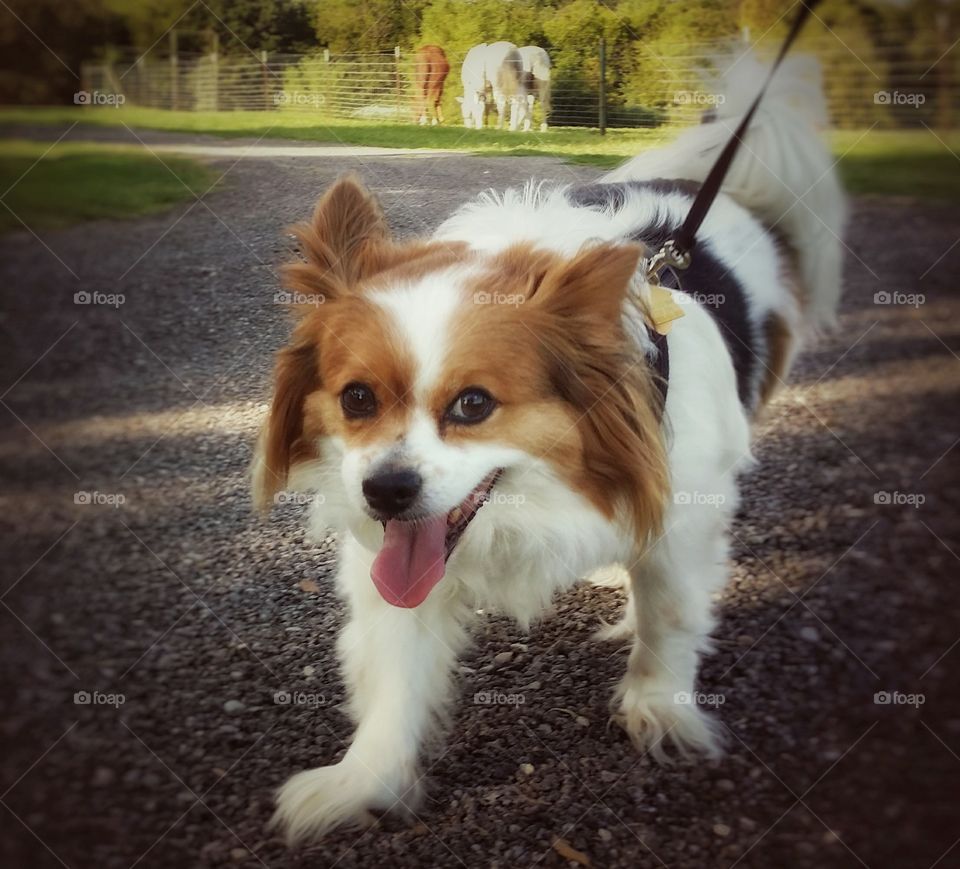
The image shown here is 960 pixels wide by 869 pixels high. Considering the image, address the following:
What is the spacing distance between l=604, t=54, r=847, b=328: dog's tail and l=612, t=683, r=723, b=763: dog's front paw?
36.4 inches

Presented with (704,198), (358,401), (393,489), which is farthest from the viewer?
(704,198)

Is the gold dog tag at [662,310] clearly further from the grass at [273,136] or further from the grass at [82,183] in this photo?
the grass at [82,183]

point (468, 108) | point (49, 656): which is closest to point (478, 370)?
point (468, 108)

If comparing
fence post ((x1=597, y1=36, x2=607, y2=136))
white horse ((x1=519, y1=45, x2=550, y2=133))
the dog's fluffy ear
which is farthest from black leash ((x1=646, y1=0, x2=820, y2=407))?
the dog's fluffy ear

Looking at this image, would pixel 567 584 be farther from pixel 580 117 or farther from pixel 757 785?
pixel 580 117


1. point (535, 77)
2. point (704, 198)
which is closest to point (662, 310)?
point (704, 198)

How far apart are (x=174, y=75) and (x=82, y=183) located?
0.81 ft

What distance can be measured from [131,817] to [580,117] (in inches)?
60.6

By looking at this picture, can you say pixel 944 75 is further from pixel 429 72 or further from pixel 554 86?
pixel 429 72

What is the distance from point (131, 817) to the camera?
1.92m

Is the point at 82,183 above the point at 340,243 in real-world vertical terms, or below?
above

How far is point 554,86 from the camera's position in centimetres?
191

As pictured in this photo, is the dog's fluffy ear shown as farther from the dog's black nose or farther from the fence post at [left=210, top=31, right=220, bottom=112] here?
the fence post at [left=210, top=31, right=220, bottom=112]

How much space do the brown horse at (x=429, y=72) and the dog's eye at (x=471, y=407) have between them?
58 cm
